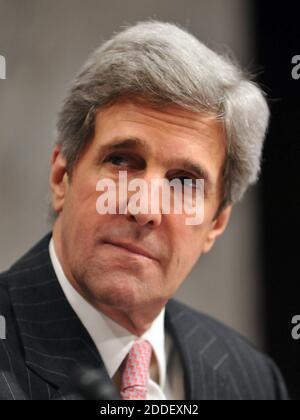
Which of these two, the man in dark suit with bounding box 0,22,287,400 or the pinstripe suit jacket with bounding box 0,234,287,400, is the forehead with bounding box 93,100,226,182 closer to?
the man in dark suit with bounding box 0,22,287,400

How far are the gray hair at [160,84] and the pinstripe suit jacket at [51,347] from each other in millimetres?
201

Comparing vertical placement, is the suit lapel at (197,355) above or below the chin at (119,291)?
below

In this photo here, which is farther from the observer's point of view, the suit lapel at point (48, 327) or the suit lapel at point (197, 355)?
the suit lapel at point (197, 355)

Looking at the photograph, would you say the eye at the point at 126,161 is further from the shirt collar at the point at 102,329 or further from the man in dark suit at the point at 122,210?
the shirt collar at the point at 102,329

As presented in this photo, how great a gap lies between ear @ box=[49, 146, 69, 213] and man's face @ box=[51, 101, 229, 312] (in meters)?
0.01

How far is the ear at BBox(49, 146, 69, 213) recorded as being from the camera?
3.43ft

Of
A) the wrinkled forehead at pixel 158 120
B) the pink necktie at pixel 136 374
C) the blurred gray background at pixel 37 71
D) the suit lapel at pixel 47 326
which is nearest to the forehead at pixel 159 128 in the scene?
the wrinkled forehead at pixel 158 120

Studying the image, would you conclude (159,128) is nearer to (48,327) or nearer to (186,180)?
(186,180)

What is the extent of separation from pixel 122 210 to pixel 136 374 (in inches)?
10.9

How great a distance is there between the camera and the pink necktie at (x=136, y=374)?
1.03m

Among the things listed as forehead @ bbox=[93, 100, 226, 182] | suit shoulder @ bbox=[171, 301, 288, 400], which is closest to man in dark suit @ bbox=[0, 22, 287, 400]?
forehead @ bbox=[93, 100, 226, 182]

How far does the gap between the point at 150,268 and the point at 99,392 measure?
0.71 feet

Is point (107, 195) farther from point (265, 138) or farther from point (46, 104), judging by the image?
point (265, 138)

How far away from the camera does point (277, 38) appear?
3.88 ft
